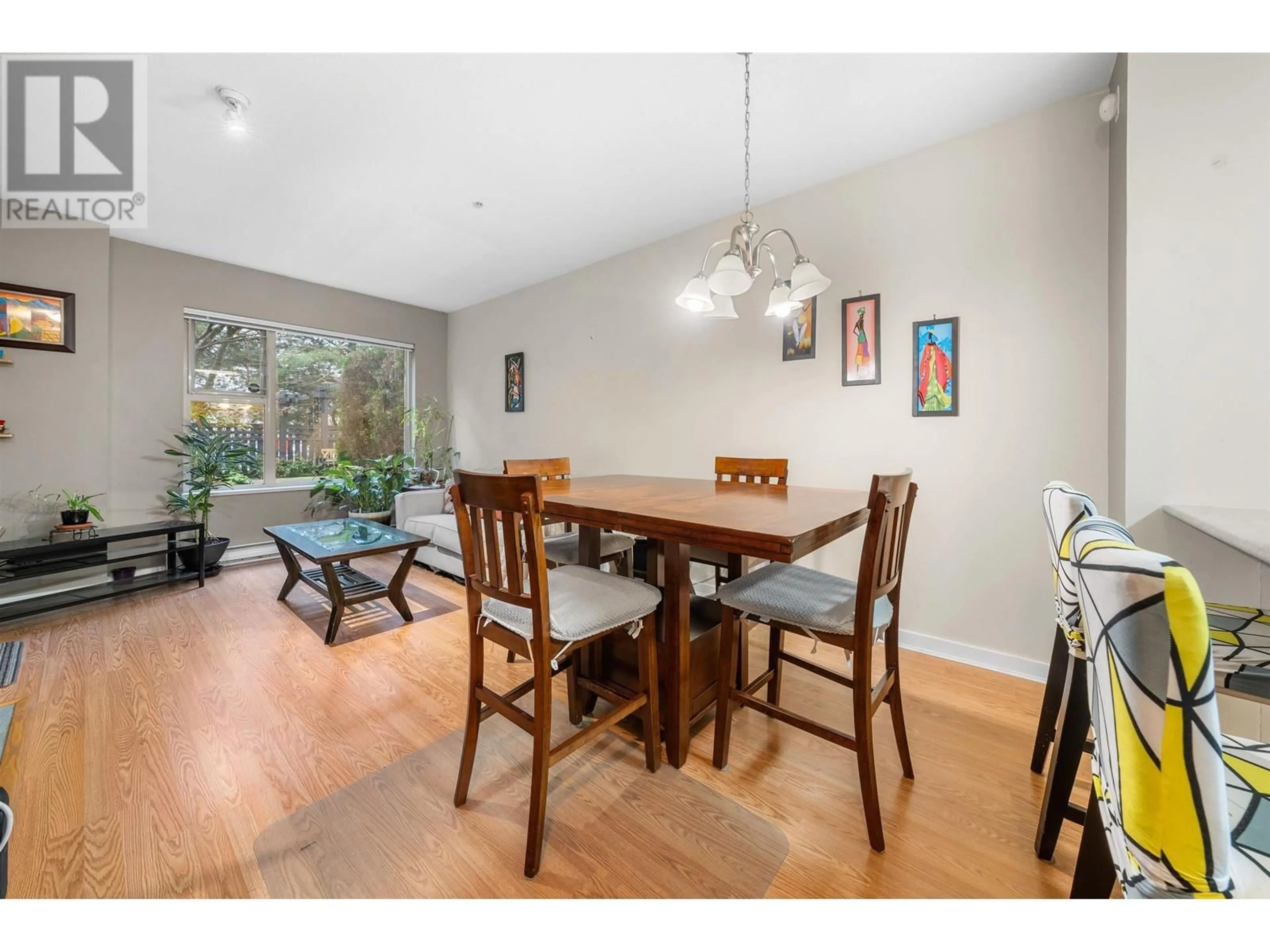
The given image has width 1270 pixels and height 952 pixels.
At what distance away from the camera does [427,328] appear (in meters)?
5.14

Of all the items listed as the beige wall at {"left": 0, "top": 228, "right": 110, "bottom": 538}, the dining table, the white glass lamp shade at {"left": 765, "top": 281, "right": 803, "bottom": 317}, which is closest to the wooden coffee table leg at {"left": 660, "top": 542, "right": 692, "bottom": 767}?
the dining table

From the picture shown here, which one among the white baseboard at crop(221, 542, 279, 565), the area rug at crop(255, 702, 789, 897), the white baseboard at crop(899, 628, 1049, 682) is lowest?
the area rug at crop(255, 702, 789, 897)

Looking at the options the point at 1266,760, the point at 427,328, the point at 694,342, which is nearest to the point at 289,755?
the point at 1266,760

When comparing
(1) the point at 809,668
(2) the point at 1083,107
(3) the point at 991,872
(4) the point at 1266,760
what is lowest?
(3) the point at 991,872

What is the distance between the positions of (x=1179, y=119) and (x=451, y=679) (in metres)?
3.39

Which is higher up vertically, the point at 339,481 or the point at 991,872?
the point at 339,481

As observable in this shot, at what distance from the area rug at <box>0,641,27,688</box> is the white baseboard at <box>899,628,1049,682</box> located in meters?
4.17

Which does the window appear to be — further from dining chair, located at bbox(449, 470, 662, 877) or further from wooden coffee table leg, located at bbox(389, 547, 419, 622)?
dining chair, located at bbox(449, 470, 662, 877)

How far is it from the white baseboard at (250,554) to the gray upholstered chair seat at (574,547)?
3321mm

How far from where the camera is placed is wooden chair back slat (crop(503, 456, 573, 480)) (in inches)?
90.5

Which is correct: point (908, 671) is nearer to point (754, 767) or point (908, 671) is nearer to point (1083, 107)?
point (754, 767)

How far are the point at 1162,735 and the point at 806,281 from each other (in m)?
1.44

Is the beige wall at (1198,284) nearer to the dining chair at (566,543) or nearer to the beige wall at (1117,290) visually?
the beige wall at (1117,290)

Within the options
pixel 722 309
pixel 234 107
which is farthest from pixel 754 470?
pixel 234 107
